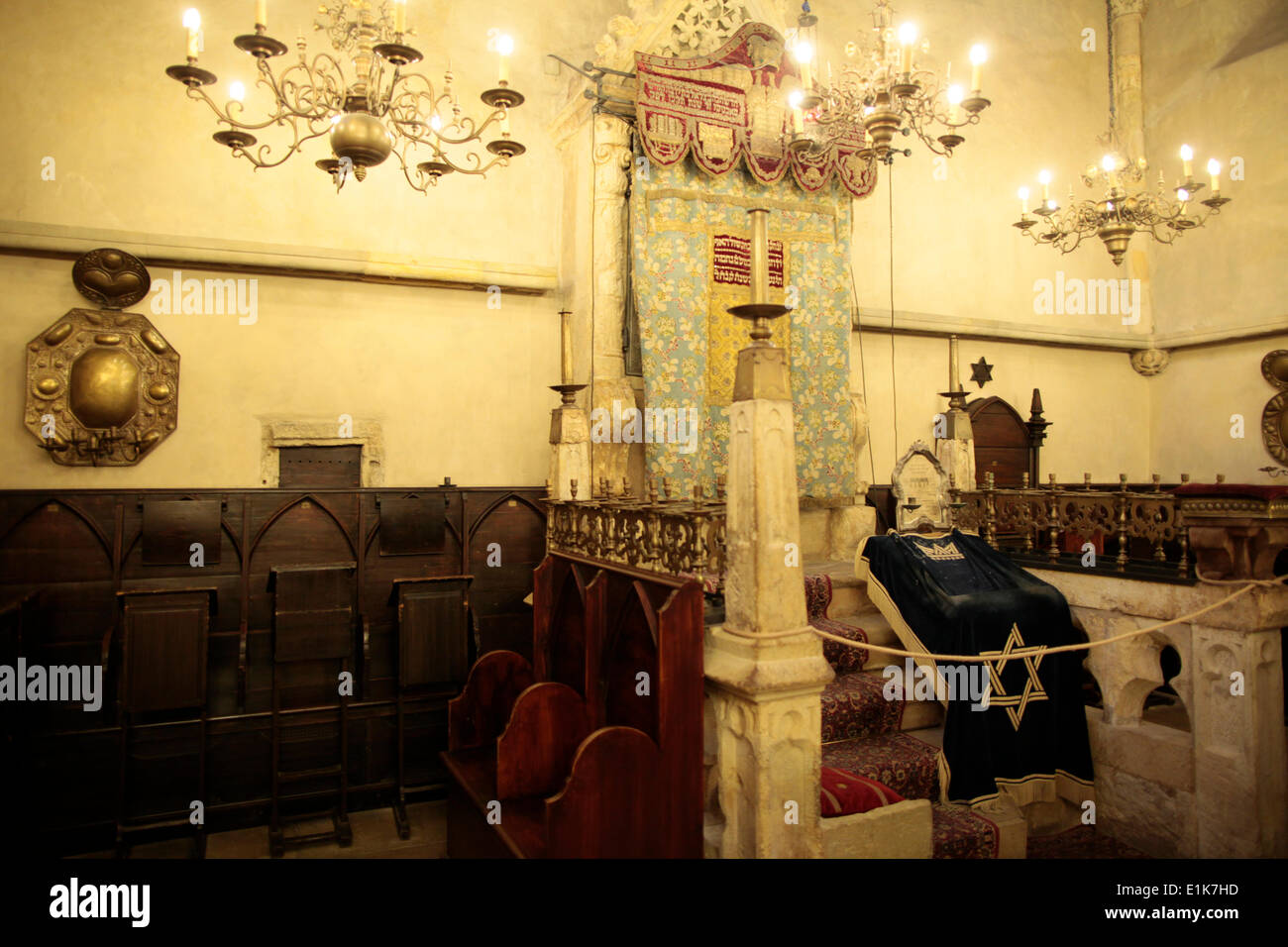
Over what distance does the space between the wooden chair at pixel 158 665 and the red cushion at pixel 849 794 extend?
130 inches

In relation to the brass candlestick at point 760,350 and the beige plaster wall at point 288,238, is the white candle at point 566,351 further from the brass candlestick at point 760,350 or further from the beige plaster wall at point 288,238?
the brass candlestick at point 760,350

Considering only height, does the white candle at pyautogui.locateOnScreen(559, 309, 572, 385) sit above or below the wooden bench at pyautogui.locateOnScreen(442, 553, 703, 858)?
above

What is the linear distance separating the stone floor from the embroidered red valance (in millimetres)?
4514

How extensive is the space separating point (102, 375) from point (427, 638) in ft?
8.21

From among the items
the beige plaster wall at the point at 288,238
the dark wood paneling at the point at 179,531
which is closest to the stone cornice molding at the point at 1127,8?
the beige plaster wall at the point at 288,238

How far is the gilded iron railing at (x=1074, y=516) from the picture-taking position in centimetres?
429

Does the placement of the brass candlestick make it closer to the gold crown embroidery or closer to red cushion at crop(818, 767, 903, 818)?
red cushion at crop(818, 767, 903, 818)

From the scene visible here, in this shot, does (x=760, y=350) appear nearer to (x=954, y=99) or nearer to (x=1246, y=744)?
(x=954, y=99)

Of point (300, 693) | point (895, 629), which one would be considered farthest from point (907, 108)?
Result: point (300, 693)

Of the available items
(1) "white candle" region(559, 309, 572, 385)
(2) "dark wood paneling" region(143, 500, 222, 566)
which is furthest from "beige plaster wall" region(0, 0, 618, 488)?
(1) "white candle" region(559, 309, 572, 385)

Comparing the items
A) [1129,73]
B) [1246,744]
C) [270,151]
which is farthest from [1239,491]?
[1129,73]

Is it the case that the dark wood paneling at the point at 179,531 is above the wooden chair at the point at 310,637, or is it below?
above

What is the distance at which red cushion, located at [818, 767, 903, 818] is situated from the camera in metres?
3.18
